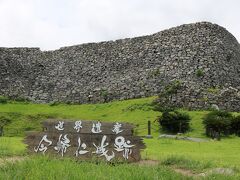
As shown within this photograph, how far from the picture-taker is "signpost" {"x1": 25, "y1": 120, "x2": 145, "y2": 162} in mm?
13242

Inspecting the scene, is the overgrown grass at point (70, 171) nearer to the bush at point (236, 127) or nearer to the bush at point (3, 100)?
the bush at point (236, 127)

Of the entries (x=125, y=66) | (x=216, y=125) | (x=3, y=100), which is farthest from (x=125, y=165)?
(x=125, y=66)

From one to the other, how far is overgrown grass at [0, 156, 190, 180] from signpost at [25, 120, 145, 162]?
147 cm

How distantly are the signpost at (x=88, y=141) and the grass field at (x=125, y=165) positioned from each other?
32.0 inches

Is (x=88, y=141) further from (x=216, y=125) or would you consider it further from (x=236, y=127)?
(x=236, y=127)

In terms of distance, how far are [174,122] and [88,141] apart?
52.9 feet

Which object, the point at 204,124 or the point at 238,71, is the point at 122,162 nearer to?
the point at 204,124

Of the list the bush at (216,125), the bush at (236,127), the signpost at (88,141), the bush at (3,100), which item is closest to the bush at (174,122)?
the bush at (216,125)

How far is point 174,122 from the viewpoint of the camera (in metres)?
29.0

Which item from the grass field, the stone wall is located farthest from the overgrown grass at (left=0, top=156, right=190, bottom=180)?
the stone wall

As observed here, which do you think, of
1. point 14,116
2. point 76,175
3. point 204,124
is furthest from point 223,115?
point 76,175

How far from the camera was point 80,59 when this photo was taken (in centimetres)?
4919

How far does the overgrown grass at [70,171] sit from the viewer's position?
9.73 metres

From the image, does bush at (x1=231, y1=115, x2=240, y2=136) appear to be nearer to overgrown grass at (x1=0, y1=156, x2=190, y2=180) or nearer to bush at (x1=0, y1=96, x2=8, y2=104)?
overgrown grass at (x1=0, y1=156, x2=190, y2=180)
